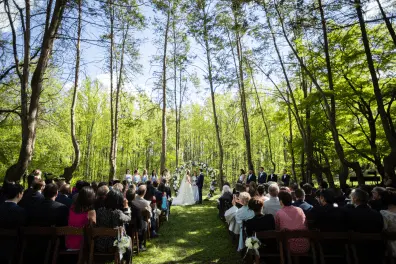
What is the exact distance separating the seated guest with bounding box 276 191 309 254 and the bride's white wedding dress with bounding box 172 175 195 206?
10.1 meters

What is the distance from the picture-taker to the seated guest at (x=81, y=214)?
367cm

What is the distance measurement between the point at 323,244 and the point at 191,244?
128 inches

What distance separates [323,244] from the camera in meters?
3.68

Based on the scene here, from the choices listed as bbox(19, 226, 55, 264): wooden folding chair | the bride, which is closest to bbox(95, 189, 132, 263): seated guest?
bbox(19, 226, 55, 264): wooden folding chair

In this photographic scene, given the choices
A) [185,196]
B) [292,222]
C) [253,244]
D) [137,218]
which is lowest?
[185,196]

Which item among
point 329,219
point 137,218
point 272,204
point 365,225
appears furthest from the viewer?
point 137,218

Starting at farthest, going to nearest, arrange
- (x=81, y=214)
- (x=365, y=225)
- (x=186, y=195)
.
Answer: (x=186, y=195) → (x=81, y=214) → (x=365, y=225)

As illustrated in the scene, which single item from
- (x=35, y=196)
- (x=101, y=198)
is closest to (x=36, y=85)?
(x=35, y=196)

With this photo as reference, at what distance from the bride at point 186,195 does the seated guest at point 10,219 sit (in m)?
10.4

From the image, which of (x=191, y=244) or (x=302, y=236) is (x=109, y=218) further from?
(x=191, y=244)

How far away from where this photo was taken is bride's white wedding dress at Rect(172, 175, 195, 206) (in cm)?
1356

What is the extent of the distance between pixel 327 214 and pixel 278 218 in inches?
25.7

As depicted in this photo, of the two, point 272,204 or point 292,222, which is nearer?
point 292,222

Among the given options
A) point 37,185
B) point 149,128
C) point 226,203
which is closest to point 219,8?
point 226,203
